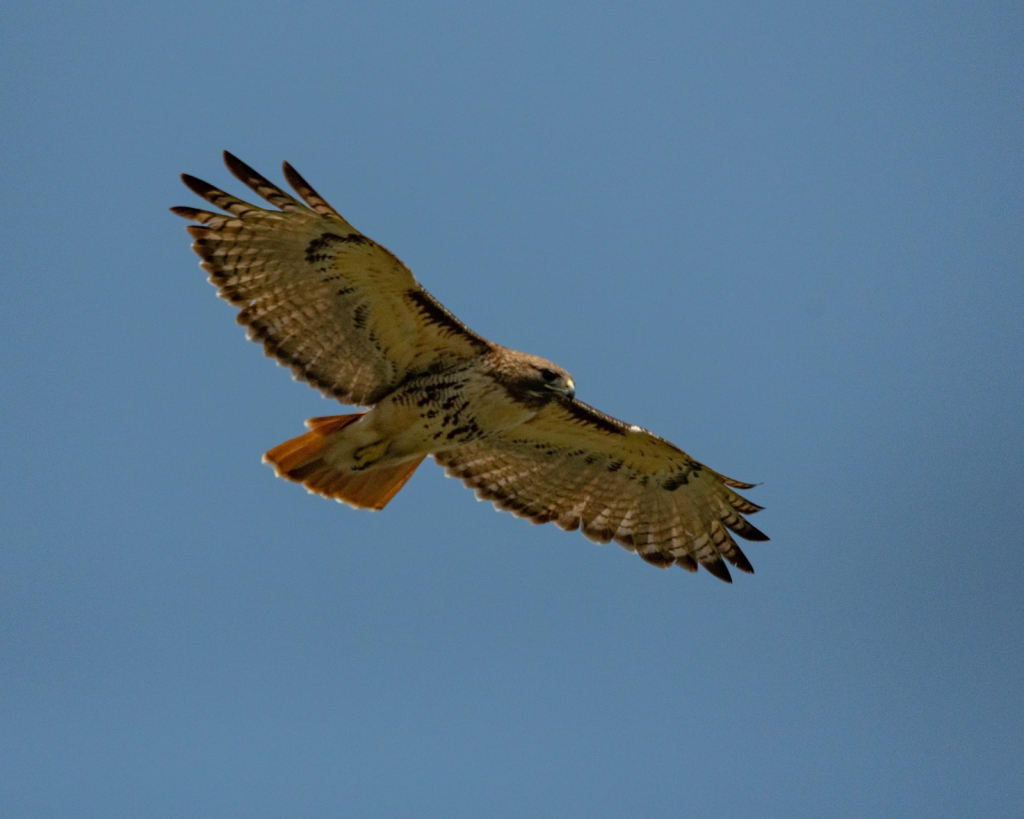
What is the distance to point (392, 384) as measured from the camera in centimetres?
848

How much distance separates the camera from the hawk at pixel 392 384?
792cm

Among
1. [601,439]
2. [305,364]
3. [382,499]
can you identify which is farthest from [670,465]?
[305,364]

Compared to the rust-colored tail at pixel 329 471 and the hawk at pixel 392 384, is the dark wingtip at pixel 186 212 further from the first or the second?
the rust-colored tail at pixel 329 471

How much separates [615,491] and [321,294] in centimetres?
282

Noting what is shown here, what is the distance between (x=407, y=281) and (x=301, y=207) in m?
0.80

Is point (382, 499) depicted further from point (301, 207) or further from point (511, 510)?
point (301, 207)

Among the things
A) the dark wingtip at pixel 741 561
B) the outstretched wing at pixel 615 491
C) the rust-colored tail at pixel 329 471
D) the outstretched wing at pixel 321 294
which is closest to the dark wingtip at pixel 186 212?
the outstretched wing at pixel 321 294

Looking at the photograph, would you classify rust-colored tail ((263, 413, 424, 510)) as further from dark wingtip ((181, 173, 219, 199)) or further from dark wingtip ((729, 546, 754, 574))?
dark wingtip ((729, 546, 754, 574))

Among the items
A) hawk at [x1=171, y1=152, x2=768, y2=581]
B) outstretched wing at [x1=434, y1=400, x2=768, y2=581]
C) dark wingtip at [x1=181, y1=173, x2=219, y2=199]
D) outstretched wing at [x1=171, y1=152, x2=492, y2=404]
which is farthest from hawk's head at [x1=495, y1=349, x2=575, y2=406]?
dark wingtip at [x1=181, y1=173, x2=219, y2=199]

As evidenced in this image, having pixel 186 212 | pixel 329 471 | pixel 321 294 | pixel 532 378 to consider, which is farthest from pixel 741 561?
pixel 186 212

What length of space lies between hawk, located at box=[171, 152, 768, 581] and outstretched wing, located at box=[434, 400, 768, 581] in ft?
0.04

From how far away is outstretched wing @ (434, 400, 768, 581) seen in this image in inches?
363

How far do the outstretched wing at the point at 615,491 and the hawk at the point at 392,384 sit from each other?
0.04ft

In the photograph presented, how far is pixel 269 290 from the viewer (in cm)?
815
